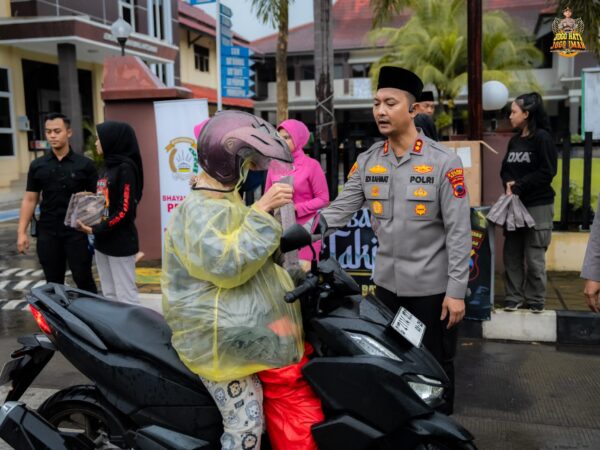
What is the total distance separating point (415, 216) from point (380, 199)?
0.67 ft

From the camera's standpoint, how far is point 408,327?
7.89 feet

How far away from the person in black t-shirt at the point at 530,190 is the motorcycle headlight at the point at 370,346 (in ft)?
10.5

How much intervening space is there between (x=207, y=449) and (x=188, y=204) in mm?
943

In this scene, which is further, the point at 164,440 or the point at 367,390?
the point at 164,440

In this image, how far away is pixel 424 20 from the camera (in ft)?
83.5

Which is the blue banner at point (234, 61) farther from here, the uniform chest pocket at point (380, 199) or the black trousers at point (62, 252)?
the uniform chest pocket at point (380, 199)

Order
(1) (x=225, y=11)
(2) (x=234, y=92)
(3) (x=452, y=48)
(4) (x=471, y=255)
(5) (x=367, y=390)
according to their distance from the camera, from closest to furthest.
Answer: (5) (x=367, y=390)
(4) (x=471, y=255)
(1) (x=225, y=11)
(2) (x=234, y=92)
(3) (x=452, y=48)

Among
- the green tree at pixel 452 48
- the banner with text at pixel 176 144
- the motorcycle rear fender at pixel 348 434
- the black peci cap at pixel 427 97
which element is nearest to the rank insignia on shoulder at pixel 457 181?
the motorcycle rear fender at pixel 348 434

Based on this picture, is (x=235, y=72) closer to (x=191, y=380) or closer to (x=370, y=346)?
(x=191, y=380)

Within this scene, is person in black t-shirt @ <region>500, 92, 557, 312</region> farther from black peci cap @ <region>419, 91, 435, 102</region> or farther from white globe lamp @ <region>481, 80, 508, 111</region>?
white globe lamp @ <region>481, 80, 508, 111</region>

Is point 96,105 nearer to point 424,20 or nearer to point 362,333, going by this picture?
point 424,20

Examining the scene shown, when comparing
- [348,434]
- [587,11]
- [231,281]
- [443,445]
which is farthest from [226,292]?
[587,11]

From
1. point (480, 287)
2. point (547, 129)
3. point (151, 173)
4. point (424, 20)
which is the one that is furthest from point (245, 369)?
point (424, 20)

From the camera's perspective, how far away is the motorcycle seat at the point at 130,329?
2.50 metres
